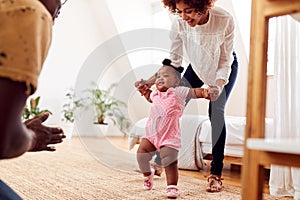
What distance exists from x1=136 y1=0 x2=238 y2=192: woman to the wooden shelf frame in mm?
994

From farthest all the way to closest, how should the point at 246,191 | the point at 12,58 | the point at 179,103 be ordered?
the point at 179,103 → the point at 246,191 → the point at 12,58

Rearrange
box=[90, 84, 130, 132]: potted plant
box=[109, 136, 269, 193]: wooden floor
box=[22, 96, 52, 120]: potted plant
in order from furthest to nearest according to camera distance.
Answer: box=[90, 84, 130, 132]: potted plant
box=[22, 96, 52, 120]: potted plant
box=[109, 136, 269, 193]: wooden floor

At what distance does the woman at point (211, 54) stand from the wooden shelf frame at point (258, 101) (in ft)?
3.26

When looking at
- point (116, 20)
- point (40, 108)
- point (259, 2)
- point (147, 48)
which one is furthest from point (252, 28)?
point (40, 108)

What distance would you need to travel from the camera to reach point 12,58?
0.55m

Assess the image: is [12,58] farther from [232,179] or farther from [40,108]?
[40,108]

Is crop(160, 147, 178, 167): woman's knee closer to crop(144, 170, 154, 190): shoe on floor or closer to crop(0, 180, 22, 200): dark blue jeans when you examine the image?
crop(144, 170, 154, 190): shoe on floor

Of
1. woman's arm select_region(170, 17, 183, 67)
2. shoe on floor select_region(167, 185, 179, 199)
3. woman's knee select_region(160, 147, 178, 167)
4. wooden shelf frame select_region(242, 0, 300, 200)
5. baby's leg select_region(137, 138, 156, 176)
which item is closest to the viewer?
wooden shelf frame select_region(242, 0, 300, 200)

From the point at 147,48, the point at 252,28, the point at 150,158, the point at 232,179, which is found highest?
the point at 147,48

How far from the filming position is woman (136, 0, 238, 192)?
180cm

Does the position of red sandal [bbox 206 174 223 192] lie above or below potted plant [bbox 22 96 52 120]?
below

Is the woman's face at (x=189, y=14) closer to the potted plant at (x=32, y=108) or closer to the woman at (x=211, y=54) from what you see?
the woman at (x=211, y=54)

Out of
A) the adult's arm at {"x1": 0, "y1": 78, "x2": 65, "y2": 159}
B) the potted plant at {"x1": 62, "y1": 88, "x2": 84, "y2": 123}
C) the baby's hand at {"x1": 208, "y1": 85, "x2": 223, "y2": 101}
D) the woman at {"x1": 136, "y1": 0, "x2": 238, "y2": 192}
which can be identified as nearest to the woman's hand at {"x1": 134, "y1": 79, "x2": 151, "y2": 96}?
the woman at {"x1": 136, "y1": 0, "x2": 238, "y2": 192}

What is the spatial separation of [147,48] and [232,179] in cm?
85
